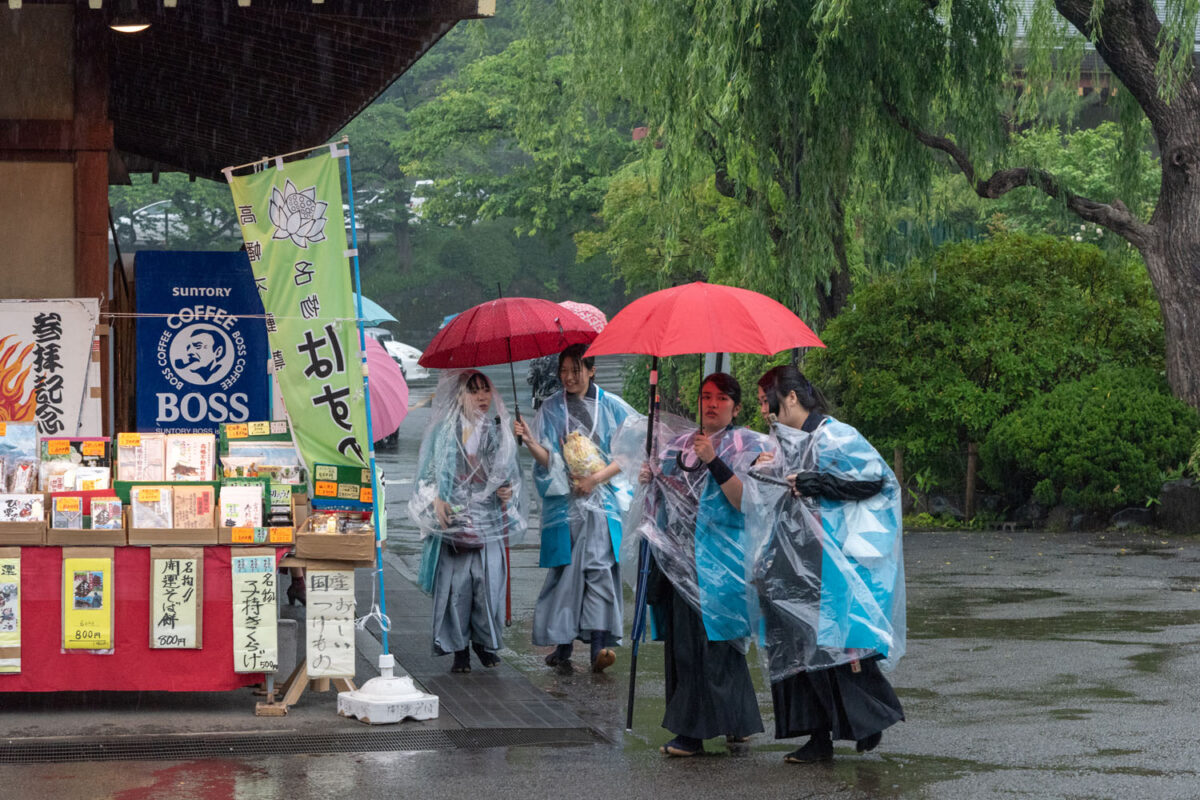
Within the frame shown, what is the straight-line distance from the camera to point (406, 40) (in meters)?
9.08

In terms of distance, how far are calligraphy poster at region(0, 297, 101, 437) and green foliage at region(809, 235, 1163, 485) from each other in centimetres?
843

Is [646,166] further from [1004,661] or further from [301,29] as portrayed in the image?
[1004,661]

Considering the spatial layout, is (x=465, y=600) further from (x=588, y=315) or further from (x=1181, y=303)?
(x=1181, y=303)

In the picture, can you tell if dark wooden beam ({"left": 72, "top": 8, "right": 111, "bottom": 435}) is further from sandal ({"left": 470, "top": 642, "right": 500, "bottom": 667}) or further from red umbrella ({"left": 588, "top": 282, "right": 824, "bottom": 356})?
red umbrella ({"left": 588, "top": 282, "right": 824, "bottom": 356})

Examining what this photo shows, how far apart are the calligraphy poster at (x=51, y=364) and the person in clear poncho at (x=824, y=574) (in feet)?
14.2

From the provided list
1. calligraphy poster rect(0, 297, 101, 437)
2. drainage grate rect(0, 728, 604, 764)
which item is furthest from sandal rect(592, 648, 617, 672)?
calligraphy poster rect(0, 297, 101, 437)

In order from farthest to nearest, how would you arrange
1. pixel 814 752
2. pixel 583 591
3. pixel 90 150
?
pixel 90 150
pixel 583 591
pixel 814 752

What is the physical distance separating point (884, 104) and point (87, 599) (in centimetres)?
1015

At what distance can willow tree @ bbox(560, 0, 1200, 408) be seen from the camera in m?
13.8

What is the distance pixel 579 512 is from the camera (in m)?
8.40

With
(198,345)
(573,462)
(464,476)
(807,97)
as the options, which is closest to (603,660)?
(573,462)

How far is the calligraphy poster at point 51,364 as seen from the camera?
8.45m

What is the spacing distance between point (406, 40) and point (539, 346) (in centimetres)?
218

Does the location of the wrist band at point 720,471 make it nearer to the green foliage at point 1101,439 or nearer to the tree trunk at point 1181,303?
the green foliage at point 1101,439
